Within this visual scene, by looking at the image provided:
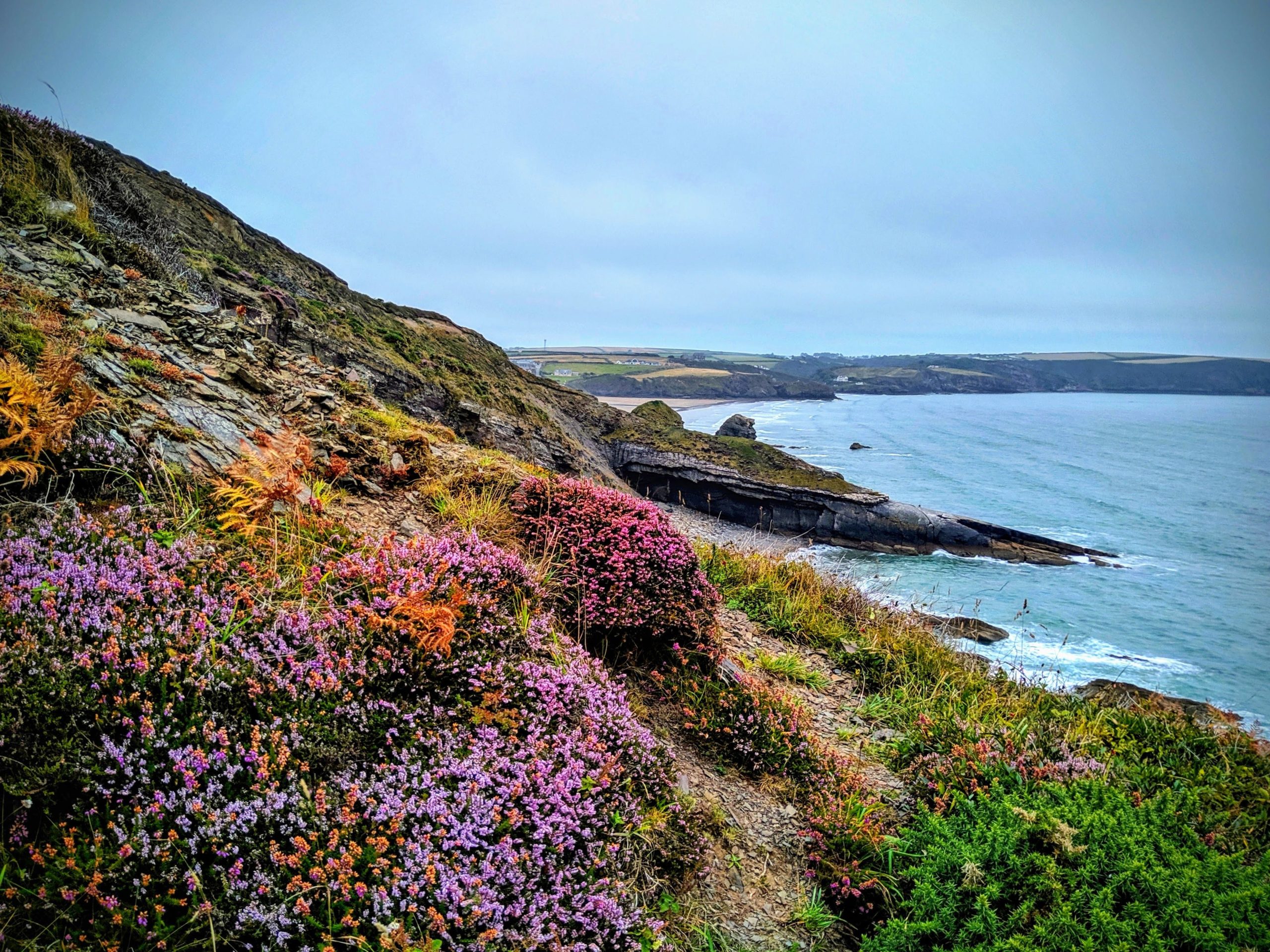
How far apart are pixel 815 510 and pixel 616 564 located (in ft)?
97.6

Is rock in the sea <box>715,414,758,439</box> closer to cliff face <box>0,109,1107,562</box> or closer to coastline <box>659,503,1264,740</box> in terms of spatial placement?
cliff face <box>0,109,1107,562</box>

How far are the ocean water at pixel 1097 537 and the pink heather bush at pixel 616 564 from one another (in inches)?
213

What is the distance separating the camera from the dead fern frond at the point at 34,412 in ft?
10.2

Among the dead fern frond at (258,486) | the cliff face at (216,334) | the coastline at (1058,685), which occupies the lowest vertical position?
the coastline at (1058,685)

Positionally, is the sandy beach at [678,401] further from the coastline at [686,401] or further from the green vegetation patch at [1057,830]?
the green vegetation patch at [1057,830]

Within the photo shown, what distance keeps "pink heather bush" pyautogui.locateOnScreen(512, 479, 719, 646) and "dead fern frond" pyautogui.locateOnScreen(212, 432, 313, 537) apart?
2.12m

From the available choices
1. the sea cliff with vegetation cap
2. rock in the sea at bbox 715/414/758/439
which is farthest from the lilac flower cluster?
rock in the sea at bbox 715/414/758/439

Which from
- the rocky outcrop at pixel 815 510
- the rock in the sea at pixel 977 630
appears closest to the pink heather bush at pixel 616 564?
the rock in the sea at pixel 977 630

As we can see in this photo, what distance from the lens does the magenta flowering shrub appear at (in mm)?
1963

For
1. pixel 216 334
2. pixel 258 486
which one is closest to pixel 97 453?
pixel 258 486

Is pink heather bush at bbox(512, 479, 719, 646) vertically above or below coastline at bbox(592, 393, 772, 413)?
below

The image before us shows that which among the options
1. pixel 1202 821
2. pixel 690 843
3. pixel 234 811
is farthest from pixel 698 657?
pixel 234 811

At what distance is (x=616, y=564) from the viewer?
5492 mm

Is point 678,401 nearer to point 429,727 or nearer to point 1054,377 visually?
point 429,727
